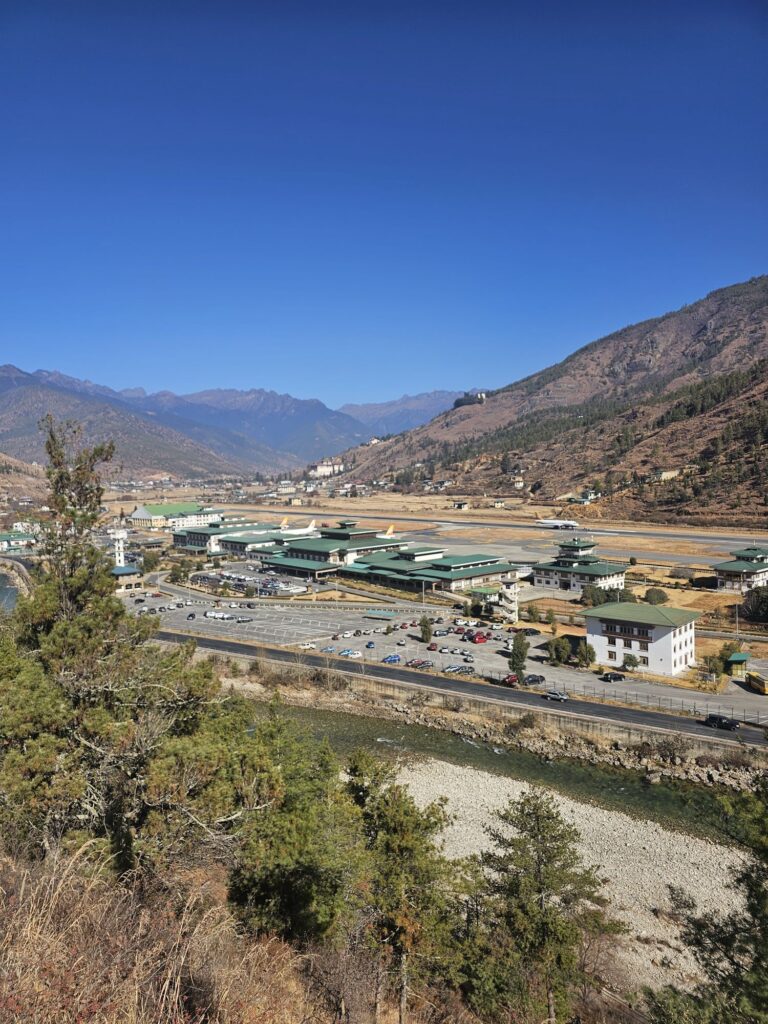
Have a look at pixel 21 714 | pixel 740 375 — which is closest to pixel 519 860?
pixel 21 714

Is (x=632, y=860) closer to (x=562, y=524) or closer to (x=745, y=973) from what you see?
(x=745, y=973)

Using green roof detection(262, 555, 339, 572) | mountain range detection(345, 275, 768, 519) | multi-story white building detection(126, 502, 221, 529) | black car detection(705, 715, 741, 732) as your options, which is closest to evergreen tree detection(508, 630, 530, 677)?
black car detection(705, 715, 741, 732)

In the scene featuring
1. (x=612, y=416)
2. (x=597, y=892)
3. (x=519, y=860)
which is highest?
(x=612, y=416)

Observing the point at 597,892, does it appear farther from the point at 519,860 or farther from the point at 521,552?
the point at 521,552

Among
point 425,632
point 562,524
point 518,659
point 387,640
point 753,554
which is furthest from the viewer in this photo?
point 562,524

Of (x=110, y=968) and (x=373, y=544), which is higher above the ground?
(x=110, y=968)

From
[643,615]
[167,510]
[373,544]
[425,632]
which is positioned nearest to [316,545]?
[373,544]

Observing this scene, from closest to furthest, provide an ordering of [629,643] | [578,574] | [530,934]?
[530,934]
[629,643]
[578,574]
